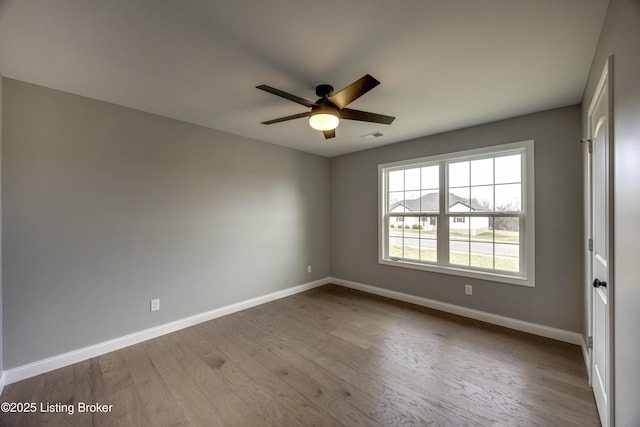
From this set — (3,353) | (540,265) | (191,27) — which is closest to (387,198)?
(540,265)

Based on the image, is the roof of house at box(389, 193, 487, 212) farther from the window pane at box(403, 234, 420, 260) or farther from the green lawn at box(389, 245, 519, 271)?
the green lawn at box(389, 245, 519, 271)

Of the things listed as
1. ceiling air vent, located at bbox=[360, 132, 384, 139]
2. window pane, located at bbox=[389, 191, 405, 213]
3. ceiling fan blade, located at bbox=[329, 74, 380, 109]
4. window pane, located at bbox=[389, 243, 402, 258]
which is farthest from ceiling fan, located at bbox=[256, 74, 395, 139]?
window pane, located at bbox=[389, 243, 402, 258]

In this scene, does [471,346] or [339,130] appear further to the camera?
[339,130]

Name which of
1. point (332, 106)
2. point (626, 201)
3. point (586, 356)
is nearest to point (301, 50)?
point (332, 106)

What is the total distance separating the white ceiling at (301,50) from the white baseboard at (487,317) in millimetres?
2430

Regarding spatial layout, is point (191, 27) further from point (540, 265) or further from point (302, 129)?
point (540, 265)

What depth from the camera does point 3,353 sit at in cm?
201

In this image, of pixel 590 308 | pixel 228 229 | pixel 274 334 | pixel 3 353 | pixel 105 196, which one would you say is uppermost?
pixel 105 196

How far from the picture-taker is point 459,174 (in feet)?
11.3

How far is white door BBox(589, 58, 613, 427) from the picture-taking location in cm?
149

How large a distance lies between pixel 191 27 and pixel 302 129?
73.3 inches

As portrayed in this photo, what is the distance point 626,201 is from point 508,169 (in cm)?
214

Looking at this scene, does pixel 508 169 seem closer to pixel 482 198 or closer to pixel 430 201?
pixel 482 198

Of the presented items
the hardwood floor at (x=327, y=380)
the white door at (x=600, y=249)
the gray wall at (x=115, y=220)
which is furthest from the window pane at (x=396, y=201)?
the white door at (x=600, y=249)
